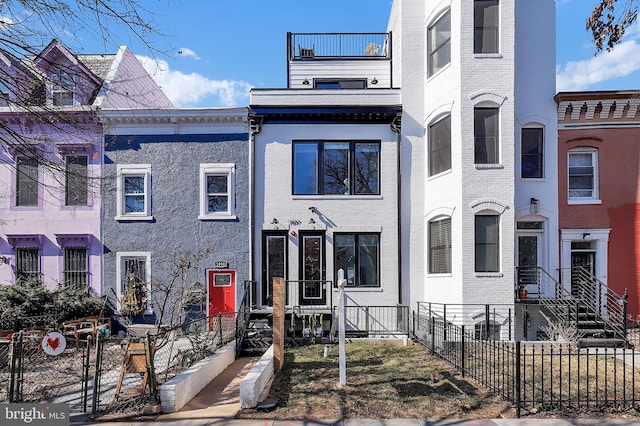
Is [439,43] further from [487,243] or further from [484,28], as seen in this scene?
[487,243]

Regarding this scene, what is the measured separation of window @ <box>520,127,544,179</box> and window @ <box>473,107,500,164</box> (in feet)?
6.09

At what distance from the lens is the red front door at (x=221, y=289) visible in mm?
13938

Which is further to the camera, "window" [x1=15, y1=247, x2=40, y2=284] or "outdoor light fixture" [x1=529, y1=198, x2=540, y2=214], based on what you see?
"window" [x1=15, y1=247, x2=40, y2=284]

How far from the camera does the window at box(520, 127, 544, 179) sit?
1366 cm

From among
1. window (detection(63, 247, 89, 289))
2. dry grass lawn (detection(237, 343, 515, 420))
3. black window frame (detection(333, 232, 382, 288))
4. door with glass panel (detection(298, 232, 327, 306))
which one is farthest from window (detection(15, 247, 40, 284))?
black window frame (detection(333, 232, 382, 288))

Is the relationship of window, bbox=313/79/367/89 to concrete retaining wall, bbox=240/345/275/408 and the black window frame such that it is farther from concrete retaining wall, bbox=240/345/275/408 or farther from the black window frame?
concrete retaining wall, bbox=240/345/275/408

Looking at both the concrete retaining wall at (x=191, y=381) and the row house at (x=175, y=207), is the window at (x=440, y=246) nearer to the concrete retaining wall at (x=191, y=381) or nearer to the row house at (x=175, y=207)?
the row house at (x=175, y=207)

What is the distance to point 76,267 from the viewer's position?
14.2 m

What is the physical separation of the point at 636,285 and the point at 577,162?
4486mm

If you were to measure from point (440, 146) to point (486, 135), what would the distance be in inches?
57.1

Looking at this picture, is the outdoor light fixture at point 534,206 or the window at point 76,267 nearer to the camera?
the outdoor light fixture at point 534,206

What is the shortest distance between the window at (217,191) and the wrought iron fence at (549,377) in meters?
7.55

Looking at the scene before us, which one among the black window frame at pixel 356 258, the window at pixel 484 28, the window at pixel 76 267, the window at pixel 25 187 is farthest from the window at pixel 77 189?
the window at pixel 484 28

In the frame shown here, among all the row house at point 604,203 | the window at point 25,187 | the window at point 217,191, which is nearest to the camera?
the row house at point 604,203
